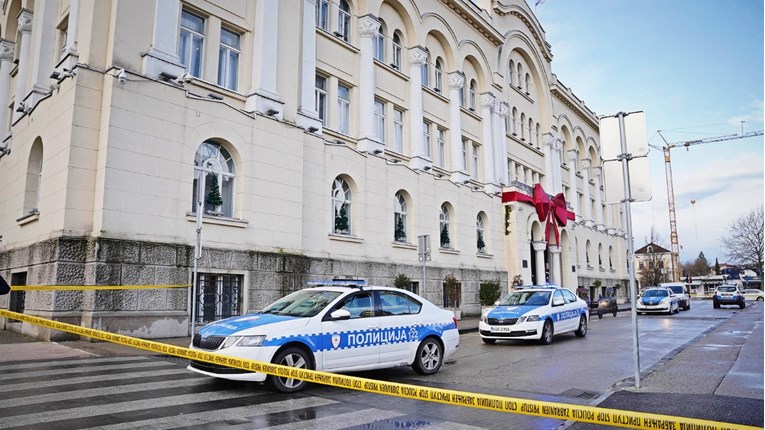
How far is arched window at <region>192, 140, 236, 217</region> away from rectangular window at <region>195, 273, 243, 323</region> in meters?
1.99

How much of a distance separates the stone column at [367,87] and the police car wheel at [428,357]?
1353 cm

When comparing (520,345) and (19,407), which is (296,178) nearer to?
(520,345)

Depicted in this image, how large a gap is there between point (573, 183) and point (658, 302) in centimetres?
1832

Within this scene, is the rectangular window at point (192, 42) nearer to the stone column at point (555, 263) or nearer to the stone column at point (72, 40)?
the stone column at point (72, 40)

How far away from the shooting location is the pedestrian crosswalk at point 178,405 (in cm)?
612

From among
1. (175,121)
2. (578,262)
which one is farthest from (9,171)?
(578,262)

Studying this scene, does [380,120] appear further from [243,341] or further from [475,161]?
[243,341]

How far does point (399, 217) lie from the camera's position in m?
24.8

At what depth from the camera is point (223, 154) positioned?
17266 millimetres

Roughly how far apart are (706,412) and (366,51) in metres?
19.8

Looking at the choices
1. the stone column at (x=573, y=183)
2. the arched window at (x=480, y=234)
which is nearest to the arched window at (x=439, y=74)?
the arched window at (x=480, y=234)

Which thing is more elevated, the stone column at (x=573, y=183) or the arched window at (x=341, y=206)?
the stone column at (x=573, y=183)

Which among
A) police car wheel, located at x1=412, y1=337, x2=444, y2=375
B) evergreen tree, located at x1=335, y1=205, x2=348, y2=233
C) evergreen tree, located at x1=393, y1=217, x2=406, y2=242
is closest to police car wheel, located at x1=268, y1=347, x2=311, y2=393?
police car wheel, located at x1=412, y1=337, x2=444, y2=375

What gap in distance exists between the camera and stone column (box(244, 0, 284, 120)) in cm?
1805
